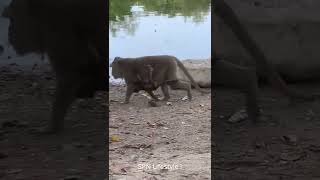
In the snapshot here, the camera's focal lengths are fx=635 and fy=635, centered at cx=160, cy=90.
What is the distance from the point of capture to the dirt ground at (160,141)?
76.8 inches

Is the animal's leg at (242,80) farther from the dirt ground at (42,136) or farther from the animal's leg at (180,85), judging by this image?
the animal's leg at (180,85)

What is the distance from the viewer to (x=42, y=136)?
6.61ft

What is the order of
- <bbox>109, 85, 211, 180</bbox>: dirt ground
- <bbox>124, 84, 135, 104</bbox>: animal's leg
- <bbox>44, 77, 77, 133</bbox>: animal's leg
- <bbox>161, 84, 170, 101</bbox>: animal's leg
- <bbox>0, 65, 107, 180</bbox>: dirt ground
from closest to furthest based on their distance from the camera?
1. <bbox>0, 65, 107, 180</bbox>: dirt ground
2. <bbox>109, 85, 211, 180</bbox>: dirt ground
3. <bbox>44, 77, 77, 133</bbox>: animal's leg
4. <bbox>124, 84, 135, 104</bbox>: animal's leg
5. <bbox>161, 84, 170, 101</bbox>: animal's leg

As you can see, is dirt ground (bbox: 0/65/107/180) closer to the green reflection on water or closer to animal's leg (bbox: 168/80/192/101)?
the green reflection on water

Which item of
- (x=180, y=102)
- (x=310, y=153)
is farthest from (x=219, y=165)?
(x=180, y=102)

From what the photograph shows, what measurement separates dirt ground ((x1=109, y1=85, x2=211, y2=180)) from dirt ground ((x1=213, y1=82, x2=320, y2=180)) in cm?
7

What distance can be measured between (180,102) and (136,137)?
100 centimetres

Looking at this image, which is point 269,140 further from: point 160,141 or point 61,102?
point 61,102

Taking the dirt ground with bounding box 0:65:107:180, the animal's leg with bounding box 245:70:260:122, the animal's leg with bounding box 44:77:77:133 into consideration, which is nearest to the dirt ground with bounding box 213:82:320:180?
the animal's leg with bounding box 245:70:260:122

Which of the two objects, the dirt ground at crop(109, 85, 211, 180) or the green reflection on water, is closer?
the dirt ground at crop(109, 85, 211, 180)

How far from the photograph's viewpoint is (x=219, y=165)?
1.97 m

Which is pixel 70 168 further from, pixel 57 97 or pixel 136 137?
pixel 136 137

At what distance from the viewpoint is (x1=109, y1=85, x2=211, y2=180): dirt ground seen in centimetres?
195

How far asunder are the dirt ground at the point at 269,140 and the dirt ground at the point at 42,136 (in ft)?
1.30
